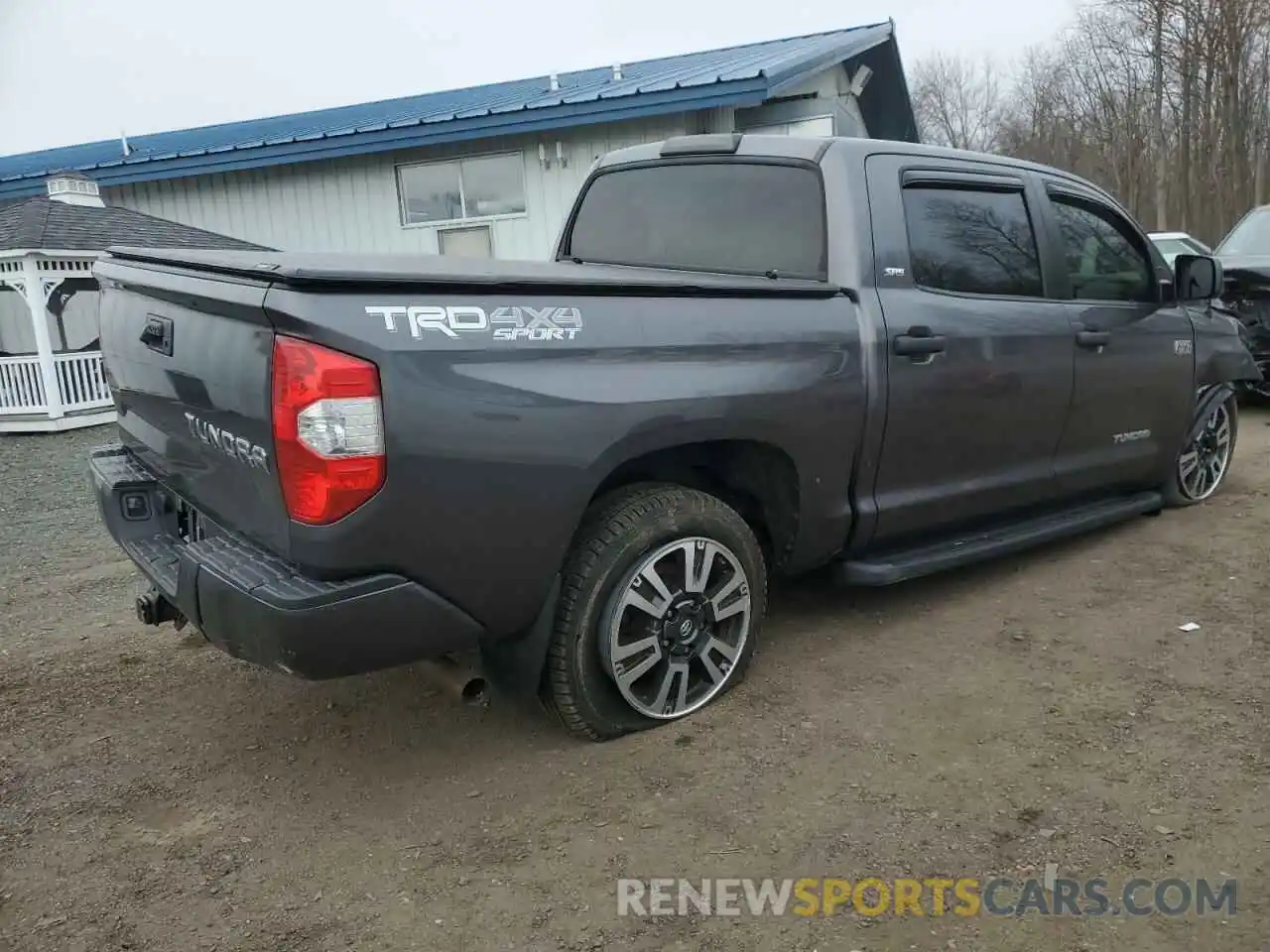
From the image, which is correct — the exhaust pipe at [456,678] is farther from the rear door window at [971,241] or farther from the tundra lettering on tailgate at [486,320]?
the rear door window at [971,241]

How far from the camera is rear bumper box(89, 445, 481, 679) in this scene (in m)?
2.51

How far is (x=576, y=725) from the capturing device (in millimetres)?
3182

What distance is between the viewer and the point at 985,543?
14.0ft

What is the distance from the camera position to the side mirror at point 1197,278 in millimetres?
5105

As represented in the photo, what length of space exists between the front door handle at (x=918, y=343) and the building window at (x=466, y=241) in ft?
31.8

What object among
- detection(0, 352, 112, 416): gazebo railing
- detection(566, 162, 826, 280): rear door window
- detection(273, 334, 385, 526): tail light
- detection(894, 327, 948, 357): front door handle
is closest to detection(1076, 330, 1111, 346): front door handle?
detection(894, 327, 948, 357): front door handle

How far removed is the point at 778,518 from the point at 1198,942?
181cm

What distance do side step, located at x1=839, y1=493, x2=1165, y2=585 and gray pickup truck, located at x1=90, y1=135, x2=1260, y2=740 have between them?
21 millimetres

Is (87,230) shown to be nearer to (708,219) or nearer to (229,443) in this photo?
(708,219)

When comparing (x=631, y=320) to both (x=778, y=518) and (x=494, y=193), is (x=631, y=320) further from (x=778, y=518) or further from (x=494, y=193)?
(x=494, y=193)

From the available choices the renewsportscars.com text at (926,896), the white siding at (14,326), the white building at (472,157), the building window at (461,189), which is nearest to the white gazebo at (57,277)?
the white building at (472,157)

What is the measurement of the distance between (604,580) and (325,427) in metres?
0.99

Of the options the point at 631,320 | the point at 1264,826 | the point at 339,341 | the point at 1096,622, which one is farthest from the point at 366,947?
the point at 1096,622

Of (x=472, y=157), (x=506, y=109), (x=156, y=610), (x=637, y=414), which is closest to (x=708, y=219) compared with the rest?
(x=637, y=414)
